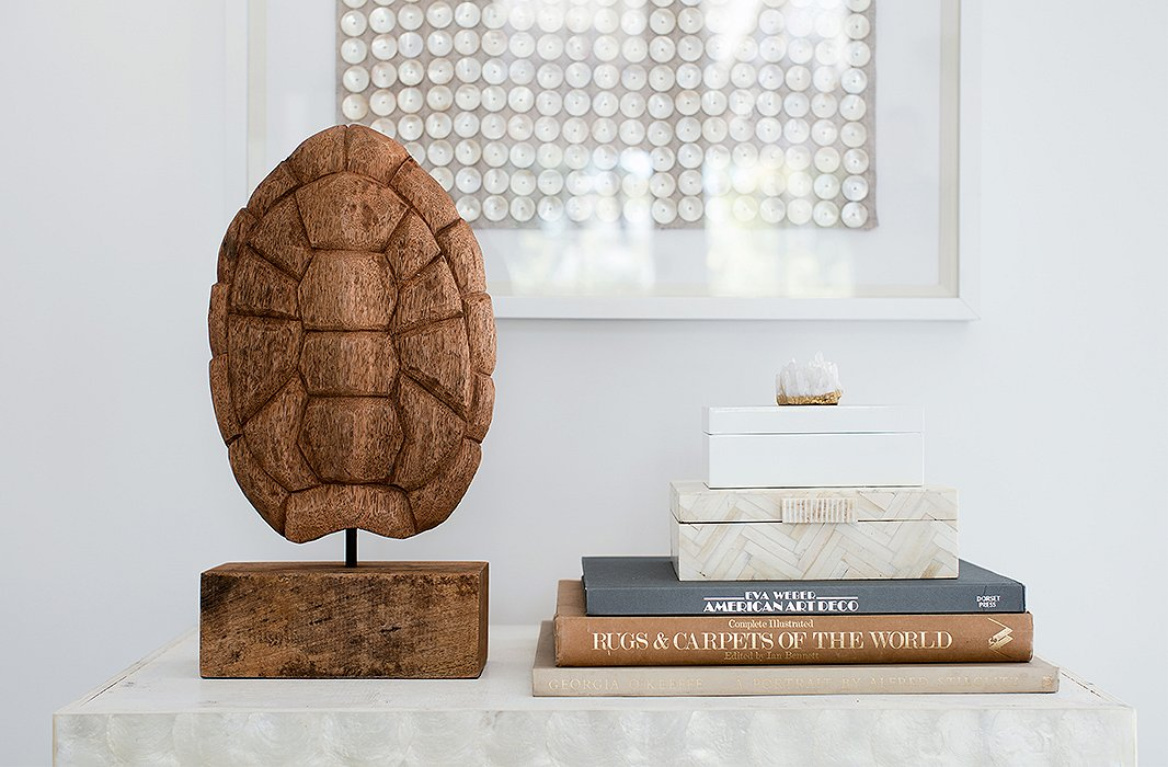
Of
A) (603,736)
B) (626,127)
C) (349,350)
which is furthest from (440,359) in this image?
(626,127)

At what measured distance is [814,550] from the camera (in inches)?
36.6

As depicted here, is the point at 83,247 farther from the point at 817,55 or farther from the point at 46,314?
the point at 817,55

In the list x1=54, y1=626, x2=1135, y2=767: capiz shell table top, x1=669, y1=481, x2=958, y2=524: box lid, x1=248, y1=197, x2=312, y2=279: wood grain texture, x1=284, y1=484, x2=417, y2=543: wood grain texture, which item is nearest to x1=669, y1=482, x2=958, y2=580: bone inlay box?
x1=669, y1=481, x2=958, y2=524: box lid

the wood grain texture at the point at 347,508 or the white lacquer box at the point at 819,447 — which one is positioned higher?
the white lacquer box at the point at 819,447

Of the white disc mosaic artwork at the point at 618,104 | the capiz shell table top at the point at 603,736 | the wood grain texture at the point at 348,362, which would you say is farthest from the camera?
the white disc mosaic artwork at the point at 618,104

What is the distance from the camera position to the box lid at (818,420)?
96cm

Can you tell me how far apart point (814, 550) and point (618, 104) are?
570 mm

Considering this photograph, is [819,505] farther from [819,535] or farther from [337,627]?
[337,627]

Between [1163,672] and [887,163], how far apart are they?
2.20 feet

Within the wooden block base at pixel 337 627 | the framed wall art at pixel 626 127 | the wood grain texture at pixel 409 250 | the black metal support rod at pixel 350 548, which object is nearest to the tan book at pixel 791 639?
the wooden block base at pixel 337 627

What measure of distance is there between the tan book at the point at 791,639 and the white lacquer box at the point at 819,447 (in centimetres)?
13

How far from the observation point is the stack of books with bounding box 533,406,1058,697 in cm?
86

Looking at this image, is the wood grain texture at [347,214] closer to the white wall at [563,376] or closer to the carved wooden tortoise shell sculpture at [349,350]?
the carved wooden tortoise shell sculpture at [349,350]

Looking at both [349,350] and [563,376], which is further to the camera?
[563,376]
